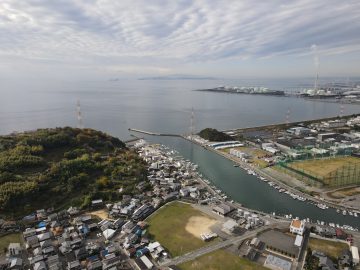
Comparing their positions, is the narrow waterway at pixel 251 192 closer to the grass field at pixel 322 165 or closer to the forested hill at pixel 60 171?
the grass field at pixel 322 165

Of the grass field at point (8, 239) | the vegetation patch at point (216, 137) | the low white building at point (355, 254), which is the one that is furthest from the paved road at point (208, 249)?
the vegetation patch at point (216, 137)

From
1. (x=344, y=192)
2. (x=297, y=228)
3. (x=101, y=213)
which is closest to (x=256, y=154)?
(x=344, y=192)

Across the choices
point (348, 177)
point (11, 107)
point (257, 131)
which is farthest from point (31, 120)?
point (348, 177)

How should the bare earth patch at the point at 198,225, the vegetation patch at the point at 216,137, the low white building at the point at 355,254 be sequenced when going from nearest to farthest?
the low white building at the point at 355,254
the bare earth patch at the point at 198,225
the vegetation patch at the point at 216,137

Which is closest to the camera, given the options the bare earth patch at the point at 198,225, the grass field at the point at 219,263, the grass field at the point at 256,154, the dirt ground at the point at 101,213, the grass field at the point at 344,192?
the grass field at the point at 219,263

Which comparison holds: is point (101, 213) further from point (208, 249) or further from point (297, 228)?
point (297, 228)

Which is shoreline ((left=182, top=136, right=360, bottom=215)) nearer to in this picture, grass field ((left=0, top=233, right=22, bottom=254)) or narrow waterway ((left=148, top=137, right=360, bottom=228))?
narrow waterway ((left=148, top=137, right=360, bottom=228))
